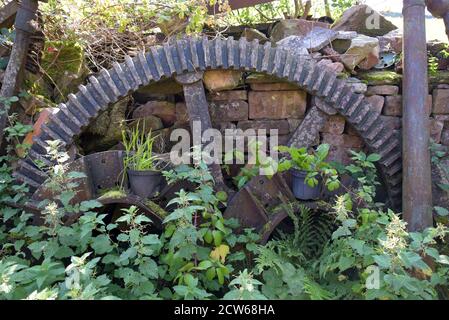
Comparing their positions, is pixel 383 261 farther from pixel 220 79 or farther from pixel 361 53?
pixel 361 53

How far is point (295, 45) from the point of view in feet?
13.2

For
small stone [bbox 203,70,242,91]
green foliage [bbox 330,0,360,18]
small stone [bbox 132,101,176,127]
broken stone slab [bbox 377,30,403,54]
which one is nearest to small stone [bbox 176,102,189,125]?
small stone [bbox 132,101,176,127]

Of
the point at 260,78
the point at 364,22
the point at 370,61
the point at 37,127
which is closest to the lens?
the point at 37,127

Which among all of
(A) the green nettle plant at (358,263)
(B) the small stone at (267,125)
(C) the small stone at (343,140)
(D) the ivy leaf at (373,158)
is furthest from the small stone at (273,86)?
(A) the green nettle plant at (358,263)

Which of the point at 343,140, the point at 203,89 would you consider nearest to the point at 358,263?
the point at 343,140

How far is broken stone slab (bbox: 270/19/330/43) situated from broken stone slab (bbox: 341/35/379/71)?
62cm

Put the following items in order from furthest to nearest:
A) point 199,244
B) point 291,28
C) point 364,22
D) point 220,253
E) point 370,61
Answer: point 364,22 → point 291,28 → point 370,61 → point 199,244 → point 220,253

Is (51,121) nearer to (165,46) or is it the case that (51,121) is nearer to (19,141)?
(19,141)

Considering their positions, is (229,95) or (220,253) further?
(229,95)

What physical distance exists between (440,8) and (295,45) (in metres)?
1.37

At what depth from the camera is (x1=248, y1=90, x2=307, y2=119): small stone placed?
3.81 meters

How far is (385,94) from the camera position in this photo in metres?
3.85

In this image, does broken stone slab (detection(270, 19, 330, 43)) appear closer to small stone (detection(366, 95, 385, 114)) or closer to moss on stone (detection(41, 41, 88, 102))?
small stone (detection(366, 95, 385, 114))

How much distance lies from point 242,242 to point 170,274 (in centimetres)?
69
